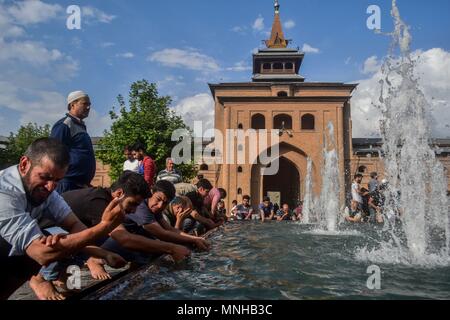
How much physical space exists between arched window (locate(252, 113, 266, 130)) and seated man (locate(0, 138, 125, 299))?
87.6ft

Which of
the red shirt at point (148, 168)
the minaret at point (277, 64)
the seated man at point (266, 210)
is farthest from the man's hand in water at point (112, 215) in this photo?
the minaret at point (277, 64)

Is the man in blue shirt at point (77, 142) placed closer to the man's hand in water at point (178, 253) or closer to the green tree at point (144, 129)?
the man's hand in water at point (178, 253)

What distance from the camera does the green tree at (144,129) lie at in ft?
73.5

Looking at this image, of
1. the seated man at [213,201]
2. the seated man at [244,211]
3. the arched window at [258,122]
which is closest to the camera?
the seated man at [213,201]

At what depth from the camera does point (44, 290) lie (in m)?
2.43

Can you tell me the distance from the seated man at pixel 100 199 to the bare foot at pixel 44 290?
0.58m

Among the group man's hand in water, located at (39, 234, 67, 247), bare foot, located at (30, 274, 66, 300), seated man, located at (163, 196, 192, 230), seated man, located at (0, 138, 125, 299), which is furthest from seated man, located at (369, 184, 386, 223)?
man's hand in water, located at (39, 234, 67, 247)

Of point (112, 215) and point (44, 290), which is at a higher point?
point (112, 215)

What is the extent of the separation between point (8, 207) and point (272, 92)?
2889cm

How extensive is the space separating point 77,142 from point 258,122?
83.1ft

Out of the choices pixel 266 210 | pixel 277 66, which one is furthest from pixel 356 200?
pixel 277 66

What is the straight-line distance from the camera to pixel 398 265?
13.9 feet

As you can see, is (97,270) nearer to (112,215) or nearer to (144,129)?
(112,215)
